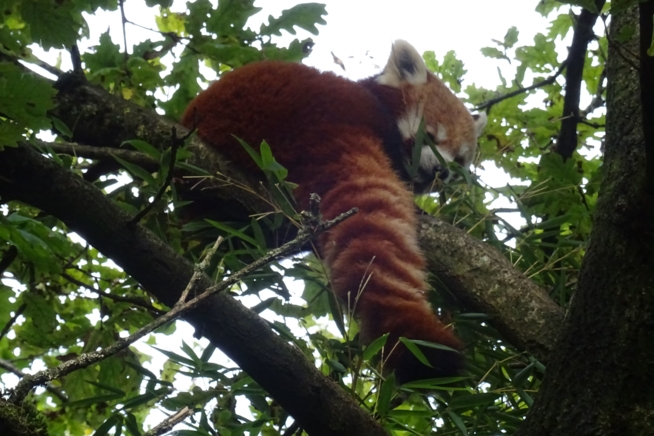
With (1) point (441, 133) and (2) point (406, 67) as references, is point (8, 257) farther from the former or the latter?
(2) point (406, 67)

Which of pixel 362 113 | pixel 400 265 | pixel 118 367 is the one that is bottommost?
pixel 400 265

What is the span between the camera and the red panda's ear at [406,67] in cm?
475

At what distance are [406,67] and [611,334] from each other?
3.43 m

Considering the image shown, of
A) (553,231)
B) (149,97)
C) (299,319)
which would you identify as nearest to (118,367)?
(299,319)

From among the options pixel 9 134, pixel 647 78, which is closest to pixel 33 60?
pixel 9 134

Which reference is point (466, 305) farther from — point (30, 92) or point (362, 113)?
point (30, 92)

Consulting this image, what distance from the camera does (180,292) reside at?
65.3 inches

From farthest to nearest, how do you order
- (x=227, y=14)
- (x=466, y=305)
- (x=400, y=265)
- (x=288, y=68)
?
1. (x=288, y=68)
2. (x=227, y=14)
3. (x=466, y=305)
4. (x=400, y=265)

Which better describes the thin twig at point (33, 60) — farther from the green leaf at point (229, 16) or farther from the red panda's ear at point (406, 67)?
the red panda's ear at point (406, 67)

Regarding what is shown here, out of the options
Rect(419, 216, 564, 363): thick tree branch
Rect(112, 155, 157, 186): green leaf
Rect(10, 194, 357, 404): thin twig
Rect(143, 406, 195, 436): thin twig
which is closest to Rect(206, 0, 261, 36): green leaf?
Rect(112, 155, 157, 186): green leaf

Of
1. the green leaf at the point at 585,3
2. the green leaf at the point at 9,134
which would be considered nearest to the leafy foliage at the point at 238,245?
the green leaf at the point at 9,134

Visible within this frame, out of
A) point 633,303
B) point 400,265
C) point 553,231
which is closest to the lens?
point 633,303

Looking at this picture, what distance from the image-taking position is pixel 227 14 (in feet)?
9.95

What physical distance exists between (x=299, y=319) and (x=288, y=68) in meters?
1.22
